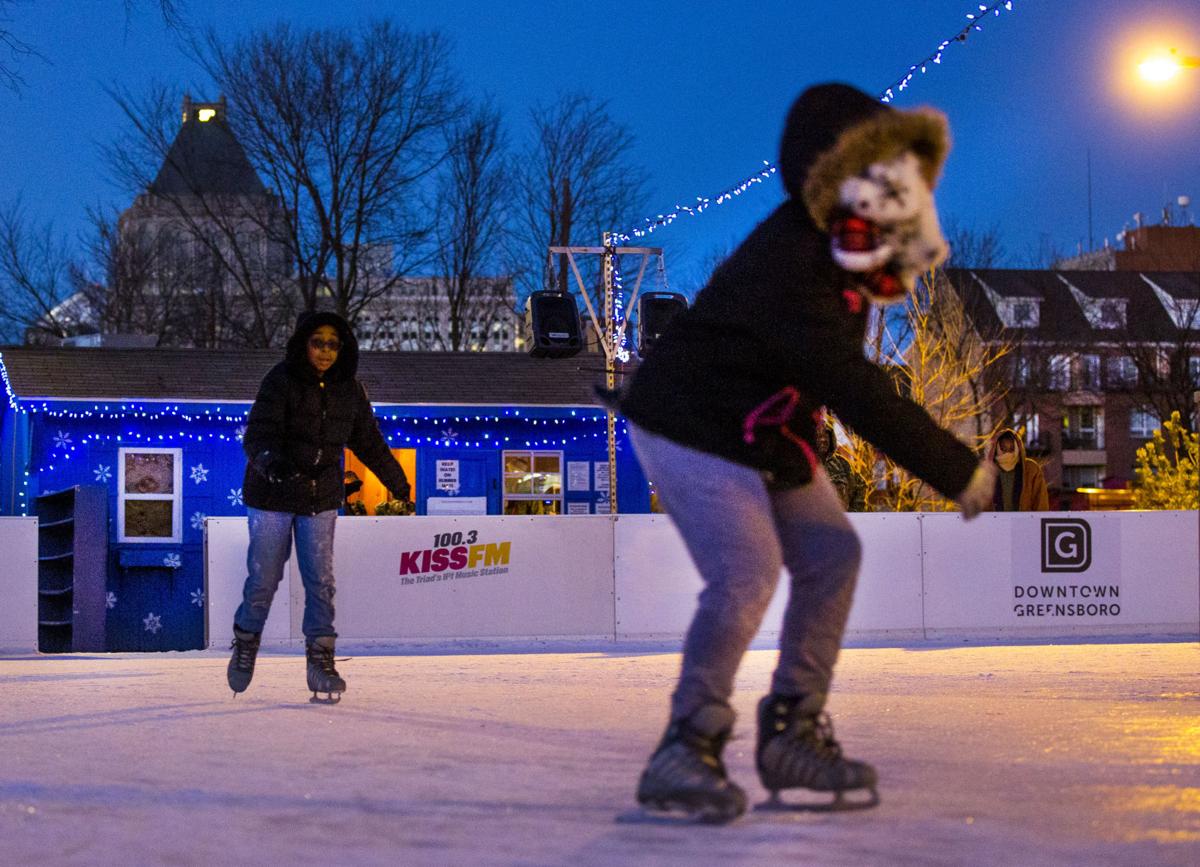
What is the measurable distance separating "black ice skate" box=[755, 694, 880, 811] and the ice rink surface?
8 centimetres

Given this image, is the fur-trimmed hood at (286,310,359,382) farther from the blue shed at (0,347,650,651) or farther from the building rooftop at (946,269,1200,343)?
the building rooftop at (946,269,1200,343)

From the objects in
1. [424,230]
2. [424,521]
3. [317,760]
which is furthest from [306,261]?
[317,760]

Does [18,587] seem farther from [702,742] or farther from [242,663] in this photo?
[702,742]

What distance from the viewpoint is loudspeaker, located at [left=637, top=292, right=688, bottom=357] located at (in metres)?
15.5

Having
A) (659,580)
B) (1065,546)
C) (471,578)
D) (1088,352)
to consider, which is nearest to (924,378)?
(1065,546)

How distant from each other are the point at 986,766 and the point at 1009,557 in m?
8.07

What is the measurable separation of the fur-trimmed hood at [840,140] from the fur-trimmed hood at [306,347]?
3.03 meters

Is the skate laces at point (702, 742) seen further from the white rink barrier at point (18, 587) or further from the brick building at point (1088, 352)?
the brick building at point (1088, 352)

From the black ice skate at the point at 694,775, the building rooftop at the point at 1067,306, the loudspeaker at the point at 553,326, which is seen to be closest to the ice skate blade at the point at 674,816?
the black ice skate at the point at 694,775

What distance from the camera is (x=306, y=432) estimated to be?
→ 234 inches

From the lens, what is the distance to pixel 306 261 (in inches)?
1224

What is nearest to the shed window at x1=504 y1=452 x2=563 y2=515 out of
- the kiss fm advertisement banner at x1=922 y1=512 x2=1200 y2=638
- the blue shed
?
the blue shed

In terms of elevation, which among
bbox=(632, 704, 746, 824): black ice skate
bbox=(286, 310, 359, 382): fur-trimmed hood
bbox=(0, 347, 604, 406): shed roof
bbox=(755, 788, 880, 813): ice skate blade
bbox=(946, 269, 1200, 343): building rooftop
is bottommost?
bbox=(755, 788, 880, 813): ice skate blade

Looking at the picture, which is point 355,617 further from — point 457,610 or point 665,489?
point 665,489
